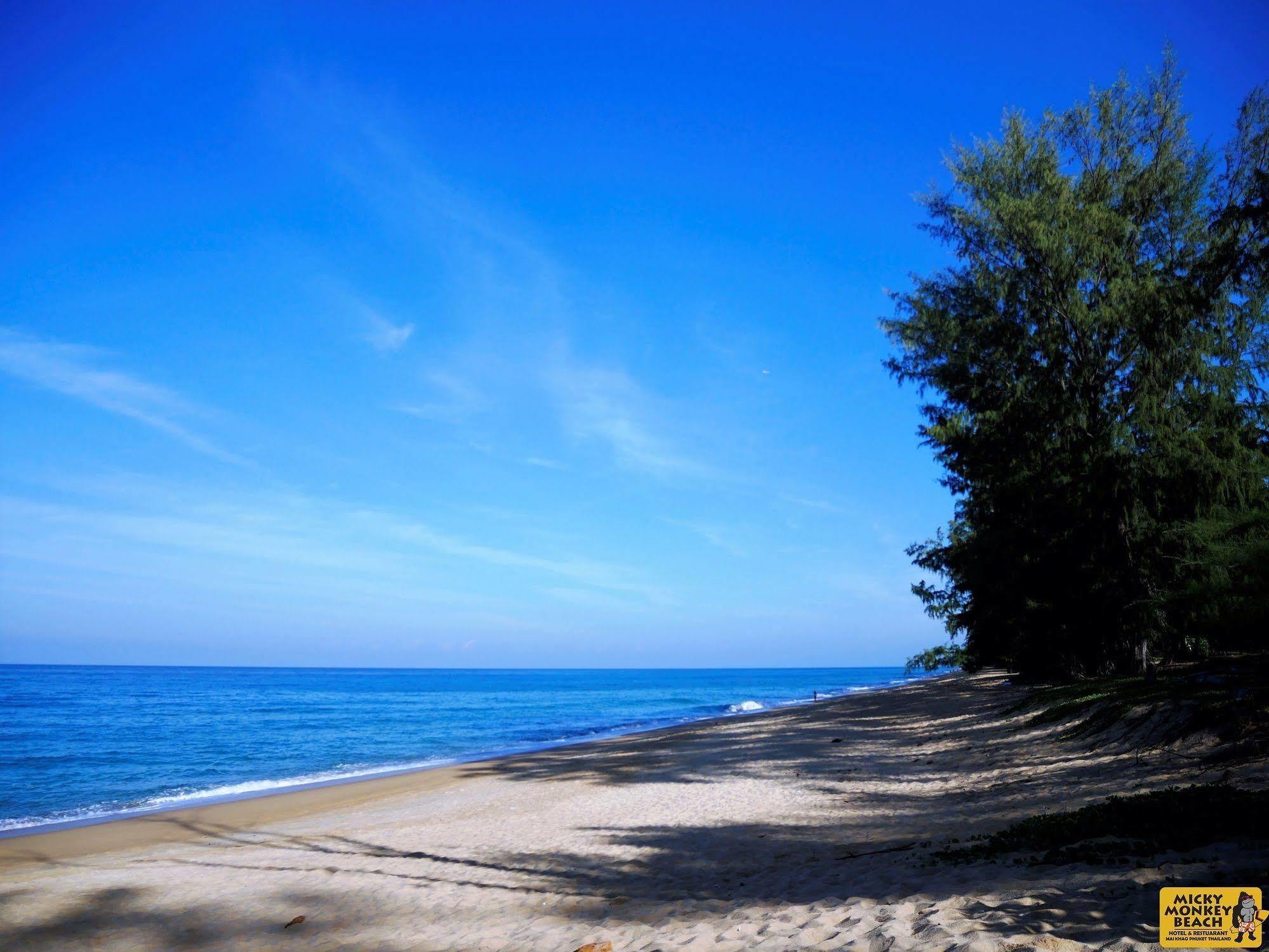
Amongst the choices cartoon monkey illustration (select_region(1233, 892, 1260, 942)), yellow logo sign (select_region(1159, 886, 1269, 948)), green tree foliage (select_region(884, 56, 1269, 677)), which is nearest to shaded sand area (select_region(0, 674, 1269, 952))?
yellow logo sign (select_region(1159, 886, 1269, 948))

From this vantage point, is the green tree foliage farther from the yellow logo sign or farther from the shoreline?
the shoreline

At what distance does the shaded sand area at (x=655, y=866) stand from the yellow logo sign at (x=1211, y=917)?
0.13 meters

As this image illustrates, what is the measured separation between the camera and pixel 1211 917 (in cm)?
451

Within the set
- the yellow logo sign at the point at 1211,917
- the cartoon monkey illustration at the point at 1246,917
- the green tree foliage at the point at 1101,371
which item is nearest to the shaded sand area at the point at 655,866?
the yellow logo sign at the point at 1211,917

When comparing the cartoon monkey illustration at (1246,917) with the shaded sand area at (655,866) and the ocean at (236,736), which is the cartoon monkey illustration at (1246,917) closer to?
the shaded sand area at (655,866)

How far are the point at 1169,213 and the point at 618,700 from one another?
200ft

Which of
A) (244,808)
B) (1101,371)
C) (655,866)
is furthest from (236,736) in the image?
(1101,371)

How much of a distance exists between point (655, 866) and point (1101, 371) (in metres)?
17.1

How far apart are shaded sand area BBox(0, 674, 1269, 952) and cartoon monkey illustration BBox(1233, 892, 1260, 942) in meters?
0.41

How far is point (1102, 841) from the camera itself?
6297mm

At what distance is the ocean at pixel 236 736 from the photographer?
69.7 feet

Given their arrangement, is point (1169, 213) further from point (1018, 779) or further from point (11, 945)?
point (11, 945)

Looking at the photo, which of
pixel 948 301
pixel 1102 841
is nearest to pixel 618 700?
pixel 948 301

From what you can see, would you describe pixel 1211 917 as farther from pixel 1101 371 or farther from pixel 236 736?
pixel 236 736
